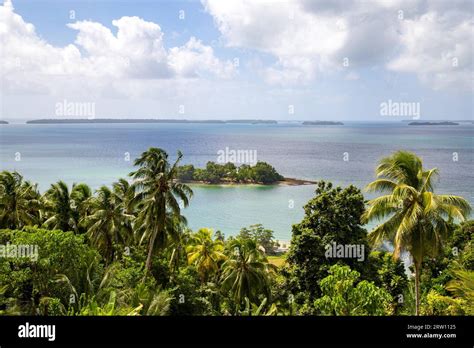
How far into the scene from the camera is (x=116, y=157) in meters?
95.4

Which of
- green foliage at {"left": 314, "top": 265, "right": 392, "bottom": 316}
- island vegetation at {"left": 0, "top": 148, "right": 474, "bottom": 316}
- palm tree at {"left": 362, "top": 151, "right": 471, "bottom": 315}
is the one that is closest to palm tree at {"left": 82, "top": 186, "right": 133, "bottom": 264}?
island vegetation at {"left": 0, "top": 148, "right": 474, "bottom": 316}

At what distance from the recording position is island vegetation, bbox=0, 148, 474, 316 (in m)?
11.2

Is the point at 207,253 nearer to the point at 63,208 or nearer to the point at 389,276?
the point at 63,208

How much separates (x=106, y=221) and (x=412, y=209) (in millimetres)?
11814

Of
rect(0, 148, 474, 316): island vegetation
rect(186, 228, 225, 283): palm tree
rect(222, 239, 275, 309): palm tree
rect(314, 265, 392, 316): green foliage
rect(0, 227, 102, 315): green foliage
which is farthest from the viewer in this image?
rect(186, 228, 225, 283): palm tree

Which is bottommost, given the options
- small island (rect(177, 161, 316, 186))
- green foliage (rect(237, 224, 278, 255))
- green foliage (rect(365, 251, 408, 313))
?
green foliage (rect(237, 224, 278, 255))

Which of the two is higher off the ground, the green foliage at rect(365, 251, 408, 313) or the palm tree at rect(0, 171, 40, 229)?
the palm tree at rect(0, 171, 40, 229)

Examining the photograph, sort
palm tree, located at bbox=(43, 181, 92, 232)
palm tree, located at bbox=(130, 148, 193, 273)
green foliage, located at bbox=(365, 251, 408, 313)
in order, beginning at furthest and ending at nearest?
palm tree, located at bbox=(43, 181, 92, 232), green foliage, located at bbox=(365, 251, 408, 313), palm tree, located at bbox=(130, 148, 193, 273)

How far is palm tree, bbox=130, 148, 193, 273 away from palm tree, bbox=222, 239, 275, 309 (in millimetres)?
3088

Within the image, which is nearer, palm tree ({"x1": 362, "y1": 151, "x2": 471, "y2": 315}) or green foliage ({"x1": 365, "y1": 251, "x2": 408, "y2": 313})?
palm tree ({"x1": 362, "y1": 151, "x2": 471, "y2": 315})

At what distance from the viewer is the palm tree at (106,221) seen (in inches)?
705

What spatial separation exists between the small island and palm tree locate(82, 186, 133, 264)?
46499 mm

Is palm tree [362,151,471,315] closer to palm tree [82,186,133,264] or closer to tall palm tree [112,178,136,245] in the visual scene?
tall palm tree [112,178,136,245]

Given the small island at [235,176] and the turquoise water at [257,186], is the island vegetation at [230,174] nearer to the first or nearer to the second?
the small island at [235,176]
